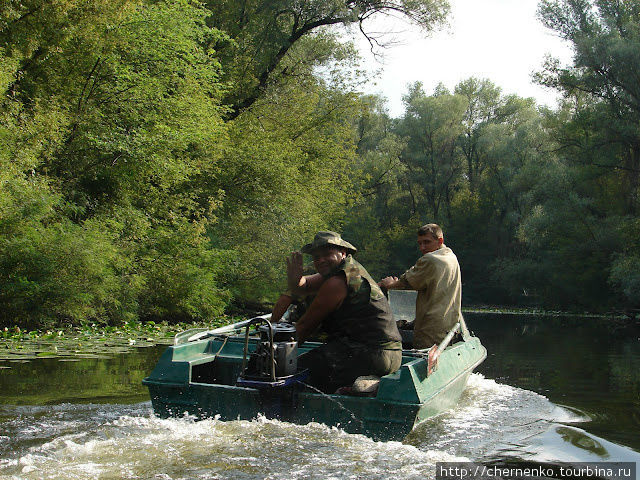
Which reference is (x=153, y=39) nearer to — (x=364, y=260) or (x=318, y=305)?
(x=318, y=305)

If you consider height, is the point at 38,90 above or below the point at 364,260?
above

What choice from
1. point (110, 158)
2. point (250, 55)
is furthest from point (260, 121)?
point (110, 158)

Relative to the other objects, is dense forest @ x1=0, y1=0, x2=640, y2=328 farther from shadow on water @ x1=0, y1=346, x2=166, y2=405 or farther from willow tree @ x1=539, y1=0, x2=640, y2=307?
shadow on water @ x1=0, y1=346, x2=166, y2=405

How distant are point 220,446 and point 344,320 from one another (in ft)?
5.05

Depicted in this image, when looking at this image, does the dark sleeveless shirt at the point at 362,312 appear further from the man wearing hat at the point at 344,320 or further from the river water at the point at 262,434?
the river water at the point at 262,434

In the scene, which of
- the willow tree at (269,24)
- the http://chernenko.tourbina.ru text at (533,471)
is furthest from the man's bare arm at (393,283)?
the willow tree at (269,24)

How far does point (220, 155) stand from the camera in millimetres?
19312

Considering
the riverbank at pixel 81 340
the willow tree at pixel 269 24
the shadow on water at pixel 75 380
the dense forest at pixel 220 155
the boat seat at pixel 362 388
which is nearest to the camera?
the boat seat at pixel 362 388

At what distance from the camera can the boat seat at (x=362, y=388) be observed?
17.9 ft

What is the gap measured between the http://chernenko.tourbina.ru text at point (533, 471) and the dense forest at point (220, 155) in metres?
9.53

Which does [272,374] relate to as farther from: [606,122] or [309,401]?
[606,122]

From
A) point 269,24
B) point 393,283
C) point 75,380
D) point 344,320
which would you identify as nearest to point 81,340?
point 75,380

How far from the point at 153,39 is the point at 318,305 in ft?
40.8

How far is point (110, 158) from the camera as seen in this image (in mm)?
15938
